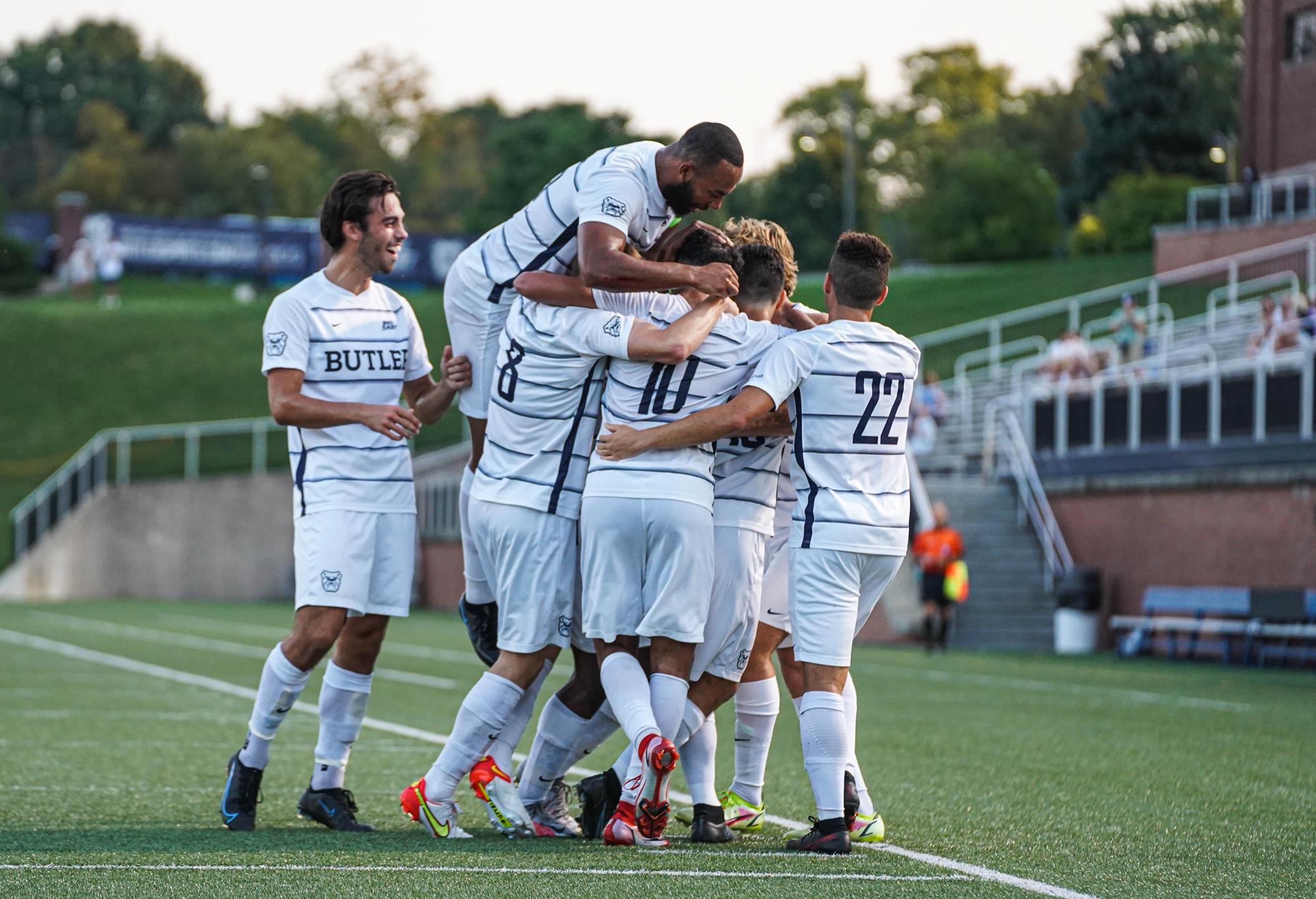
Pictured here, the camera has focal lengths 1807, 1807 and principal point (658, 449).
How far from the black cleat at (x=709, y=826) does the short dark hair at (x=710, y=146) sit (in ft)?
7.31

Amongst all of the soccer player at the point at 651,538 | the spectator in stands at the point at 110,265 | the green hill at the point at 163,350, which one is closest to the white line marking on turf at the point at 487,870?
the soccer player at the point at 651,538

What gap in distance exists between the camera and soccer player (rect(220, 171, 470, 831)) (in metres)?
6.58

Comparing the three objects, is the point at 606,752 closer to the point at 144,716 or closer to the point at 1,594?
the point at 144,716

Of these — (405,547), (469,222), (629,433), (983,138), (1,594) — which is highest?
(983,138)

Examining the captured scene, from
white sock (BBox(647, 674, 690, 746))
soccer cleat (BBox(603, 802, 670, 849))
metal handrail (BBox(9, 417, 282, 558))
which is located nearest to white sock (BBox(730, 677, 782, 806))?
white sock (BBox(647, 674, 690, 746))

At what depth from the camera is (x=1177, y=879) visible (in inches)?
216

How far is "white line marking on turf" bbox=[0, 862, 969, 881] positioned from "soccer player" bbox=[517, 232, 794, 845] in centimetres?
44

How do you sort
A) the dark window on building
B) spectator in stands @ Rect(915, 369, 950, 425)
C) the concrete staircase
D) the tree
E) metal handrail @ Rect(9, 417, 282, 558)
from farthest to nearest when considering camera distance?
1. the tree
2. metal handrail @ Rect(9, 417, 282, 558)
3. the dark window on building
4. spectator in stands @ Rect(915, 369, 950, 425)
5. the concrete staircase

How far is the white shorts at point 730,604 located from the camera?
6.27m

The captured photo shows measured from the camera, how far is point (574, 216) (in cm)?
643

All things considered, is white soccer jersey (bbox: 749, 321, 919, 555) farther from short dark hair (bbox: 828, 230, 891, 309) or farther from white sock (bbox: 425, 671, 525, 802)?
white sock (bbox: 425, 671, 525, 802)

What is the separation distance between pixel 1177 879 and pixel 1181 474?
1642 centimetres

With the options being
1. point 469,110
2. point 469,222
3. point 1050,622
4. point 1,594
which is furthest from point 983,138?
point 1050,622

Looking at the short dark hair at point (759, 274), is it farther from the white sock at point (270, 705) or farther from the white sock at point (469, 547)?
the white sock at point (270, 705)
